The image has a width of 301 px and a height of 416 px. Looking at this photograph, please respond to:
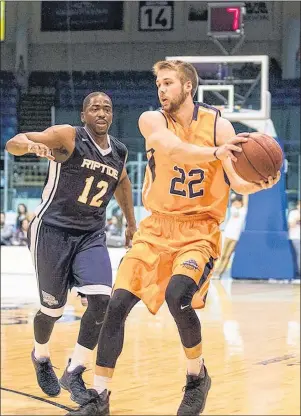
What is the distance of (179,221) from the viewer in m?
1.95

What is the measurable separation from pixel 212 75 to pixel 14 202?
93cm

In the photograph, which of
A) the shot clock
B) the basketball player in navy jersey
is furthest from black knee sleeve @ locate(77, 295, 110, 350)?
the shot clock

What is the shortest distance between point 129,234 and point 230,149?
44 cm

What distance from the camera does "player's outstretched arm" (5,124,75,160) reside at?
1718mm

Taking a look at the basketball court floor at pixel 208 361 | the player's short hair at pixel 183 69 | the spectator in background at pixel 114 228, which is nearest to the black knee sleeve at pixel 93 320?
the player's short hair at pixel 183 69

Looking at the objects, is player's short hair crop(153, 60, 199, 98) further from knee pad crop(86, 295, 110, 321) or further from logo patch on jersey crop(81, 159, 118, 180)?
knee pad crop(86, 295, 110, 321)

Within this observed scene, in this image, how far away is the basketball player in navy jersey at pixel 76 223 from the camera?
Result: 6.00 ft

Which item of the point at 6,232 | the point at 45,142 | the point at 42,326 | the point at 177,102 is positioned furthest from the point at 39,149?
the point at 6,232

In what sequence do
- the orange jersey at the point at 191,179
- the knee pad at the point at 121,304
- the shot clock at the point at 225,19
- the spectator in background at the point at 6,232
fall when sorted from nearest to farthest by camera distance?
the orange jersey at the point at 191,179
the knee pad at the point at 121,304
the shot clock at the point at 225,19
the spectator in background at the point at 6,232

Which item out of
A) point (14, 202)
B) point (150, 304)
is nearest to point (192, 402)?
point (150, 304)

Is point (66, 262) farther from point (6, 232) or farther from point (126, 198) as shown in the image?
point (6, 232)

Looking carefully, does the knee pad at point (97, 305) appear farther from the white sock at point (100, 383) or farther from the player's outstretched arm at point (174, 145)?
the player's outstretched arm at point (174, 145)

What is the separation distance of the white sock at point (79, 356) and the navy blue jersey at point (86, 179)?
25 cm

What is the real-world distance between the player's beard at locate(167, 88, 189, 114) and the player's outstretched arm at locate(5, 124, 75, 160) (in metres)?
0.24
